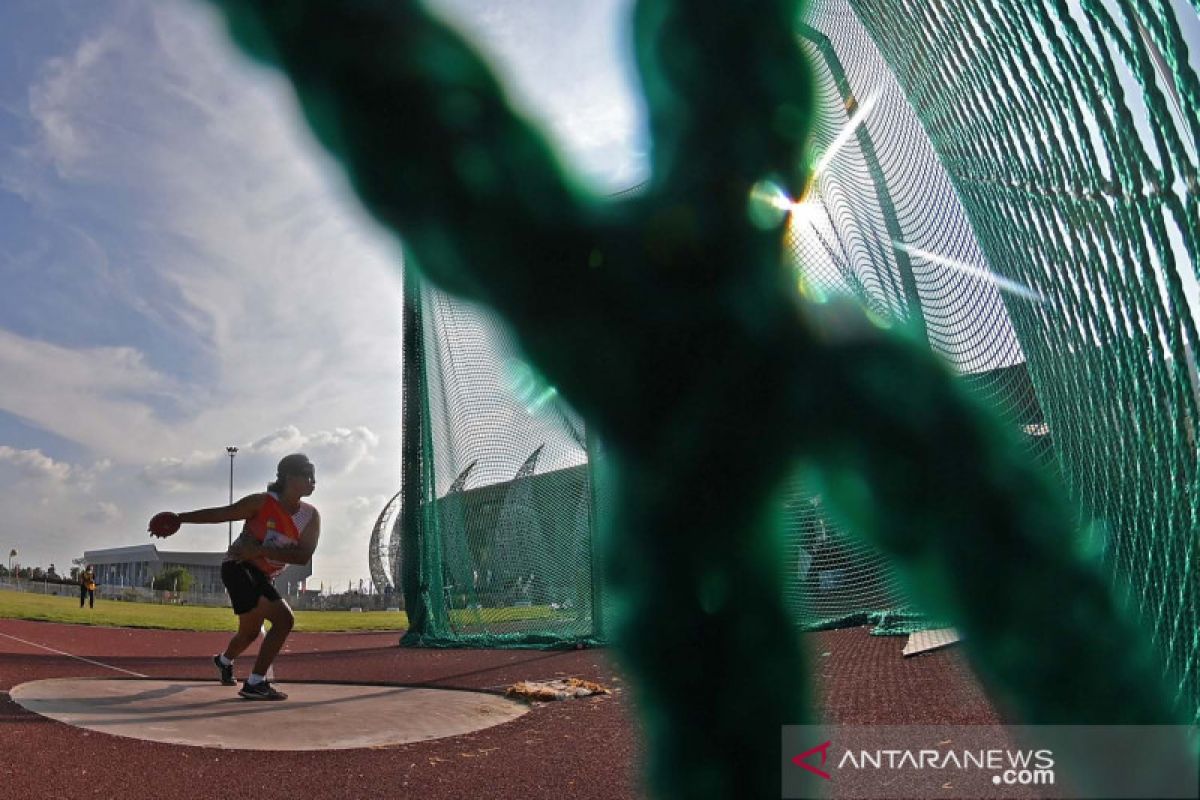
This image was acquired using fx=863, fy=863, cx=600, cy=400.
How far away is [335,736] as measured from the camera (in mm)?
4219

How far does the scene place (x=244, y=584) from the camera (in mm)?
5215

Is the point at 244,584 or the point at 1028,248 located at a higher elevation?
the point at 1028,248

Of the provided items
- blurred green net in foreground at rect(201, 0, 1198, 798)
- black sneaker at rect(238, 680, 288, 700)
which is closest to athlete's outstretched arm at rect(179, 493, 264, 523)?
black sneaker at rect(238, 680, 288, 700)

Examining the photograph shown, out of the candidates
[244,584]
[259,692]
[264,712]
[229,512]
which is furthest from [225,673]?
[229,512]

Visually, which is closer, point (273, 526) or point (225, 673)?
point (273, 526)

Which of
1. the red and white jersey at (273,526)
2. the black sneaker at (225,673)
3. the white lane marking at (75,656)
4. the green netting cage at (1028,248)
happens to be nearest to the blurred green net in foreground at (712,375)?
the green netting cage at (1028,248)

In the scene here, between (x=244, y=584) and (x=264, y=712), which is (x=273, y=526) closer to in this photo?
(x=244, y=584)

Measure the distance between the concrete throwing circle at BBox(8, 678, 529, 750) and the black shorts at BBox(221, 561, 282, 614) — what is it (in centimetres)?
58

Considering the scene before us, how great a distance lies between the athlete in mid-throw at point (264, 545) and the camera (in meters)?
4.28

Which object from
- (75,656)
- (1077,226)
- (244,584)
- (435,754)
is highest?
(1077,226)

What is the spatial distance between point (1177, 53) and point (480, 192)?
0.90 metres

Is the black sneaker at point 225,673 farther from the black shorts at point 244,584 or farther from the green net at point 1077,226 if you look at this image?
the green net at point 1077,226

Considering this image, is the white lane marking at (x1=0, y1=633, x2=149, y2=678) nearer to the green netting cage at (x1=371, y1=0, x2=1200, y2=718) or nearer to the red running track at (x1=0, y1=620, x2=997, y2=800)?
the red running track at (x1=0, y1=620, x2=997, y2=800)

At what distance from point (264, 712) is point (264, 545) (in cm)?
100
